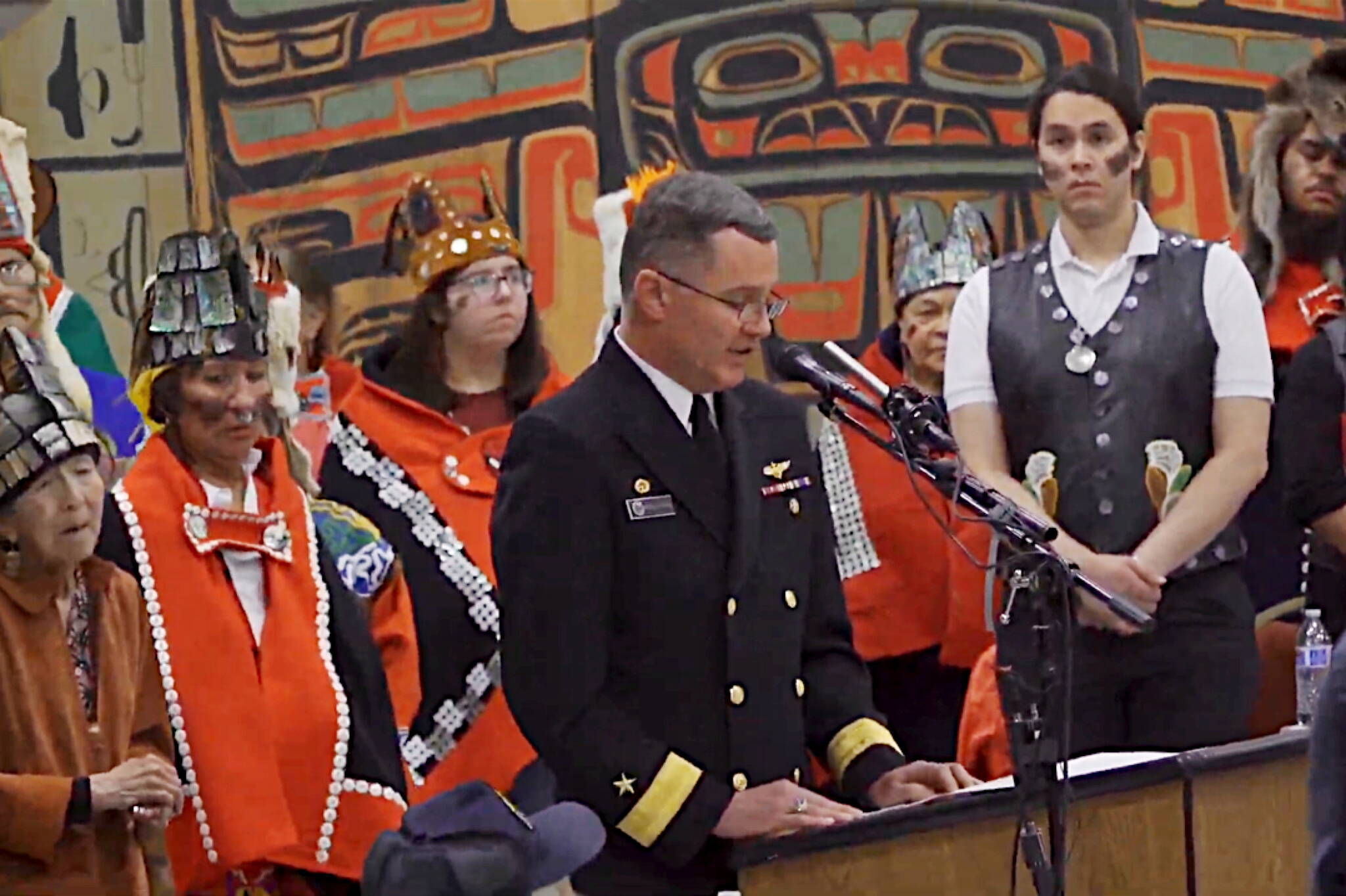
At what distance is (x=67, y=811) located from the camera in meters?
4.21

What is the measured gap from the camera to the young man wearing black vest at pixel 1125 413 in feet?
15.5

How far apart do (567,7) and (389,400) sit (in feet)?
7.04

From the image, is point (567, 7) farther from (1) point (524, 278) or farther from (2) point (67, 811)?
(2) point (67, 811)

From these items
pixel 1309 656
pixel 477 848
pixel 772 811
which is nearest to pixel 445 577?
pixel 1309 656

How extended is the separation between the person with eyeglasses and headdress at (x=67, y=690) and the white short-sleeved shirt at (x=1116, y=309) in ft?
4.98

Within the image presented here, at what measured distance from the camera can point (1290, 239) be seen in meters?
5.68

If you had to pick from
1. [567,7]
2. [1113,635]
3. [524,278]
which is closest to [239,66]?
[567,7]

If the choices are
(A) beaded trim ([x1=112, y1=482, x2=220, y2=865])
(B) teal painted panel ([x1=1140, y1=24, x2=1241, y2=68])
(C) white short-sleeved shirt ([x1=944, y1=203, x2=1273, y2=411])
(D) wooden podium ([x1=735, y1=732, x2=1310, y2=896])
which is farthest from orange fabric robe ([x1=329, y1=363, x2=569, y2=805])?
(B) teal painted panel ([x1=1140, y1=24, x2=1241, y2=68])

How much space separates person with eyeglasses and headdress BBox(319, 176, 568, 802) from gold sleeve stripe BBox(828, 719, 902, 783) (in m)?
1.78

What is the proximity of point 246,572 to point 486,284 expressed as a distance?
1338 millimetres

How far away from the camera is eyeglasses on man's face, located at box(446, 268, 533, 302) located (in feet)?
19.5

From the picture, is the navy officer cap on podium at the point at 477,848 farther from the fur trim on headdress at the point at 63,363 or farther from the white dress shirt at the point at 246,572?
the fur trim on headdress at the point at 63,363

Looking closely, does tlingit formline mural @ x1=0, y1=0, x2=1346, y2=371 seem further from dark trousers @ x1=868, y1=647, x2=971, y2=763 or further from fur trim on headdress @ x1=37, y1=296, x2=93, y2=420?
dark trousers @ x1=868, y1=647, x2=971, y2=763

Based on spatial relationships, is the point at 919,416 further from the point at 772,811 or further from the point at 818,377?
the point at 772,811
